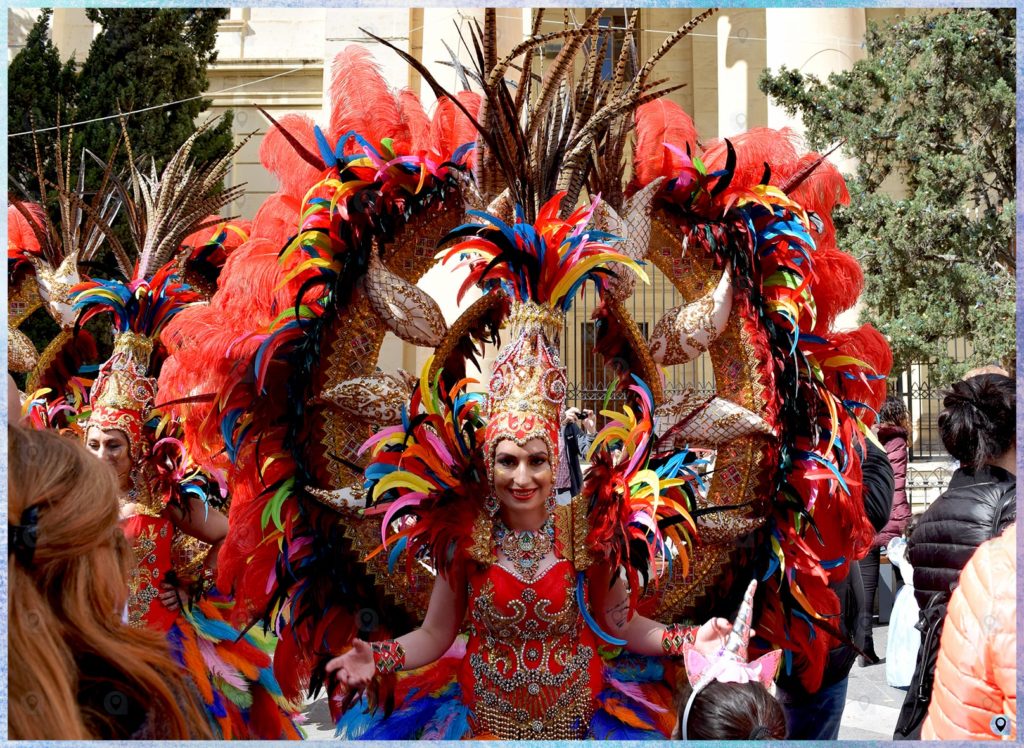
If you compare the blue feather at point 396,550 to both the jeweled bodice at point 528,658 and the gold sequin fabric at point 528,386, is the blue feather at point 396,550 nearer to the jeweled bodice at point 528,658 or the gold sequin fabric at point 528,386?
the jeweled bodice at point 528,658

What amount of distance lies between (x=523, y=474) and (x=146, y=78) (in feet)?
28.8

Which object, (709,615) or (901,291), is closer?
(709,615)

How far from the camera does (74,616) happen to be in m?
1.44

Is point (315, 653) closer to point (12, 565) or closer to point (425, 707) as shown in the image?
point (425, 707)

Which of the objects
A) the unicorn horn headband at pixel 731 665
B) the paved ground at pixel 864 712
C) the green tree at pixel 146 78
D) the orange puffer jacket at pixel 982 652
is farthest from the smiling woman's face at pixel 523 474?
the green tree at pixel 146 78

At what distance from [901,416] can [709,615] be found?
333cm

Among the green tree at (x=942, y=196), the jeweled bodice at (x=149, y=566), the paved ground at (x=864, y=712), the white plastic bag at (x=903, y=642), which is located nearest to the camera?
the jeweled bodice at (x=149, y=566)

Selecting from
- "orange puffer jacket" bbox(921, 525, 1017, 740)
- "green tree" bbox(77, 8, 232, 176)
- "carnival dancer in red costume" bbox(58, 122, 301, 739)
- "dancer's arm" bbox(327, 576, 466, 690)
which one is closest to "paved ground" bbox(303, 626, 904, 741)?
"carnival dancer in red costume" bbox(58, 122, 301, 739)

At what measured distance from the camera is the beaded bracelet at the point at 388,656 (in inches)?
106

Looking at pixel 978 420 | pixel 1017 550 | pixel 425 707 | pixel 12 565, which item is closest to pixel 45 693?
pixel 12 565

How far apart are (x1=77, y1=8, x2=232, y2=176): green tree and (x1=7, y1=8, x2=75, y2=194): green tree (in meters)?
0.22

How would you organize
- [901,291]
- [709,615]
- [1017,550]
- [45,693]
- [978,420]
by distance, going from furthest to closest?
[901,291] → [709,615] → [978,420] → [1017,550] → [45,693]

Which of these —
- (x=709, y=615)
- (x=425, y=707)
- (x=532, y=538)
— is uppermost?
(x=532, y=538)

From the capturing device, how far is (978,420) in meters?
2.94
